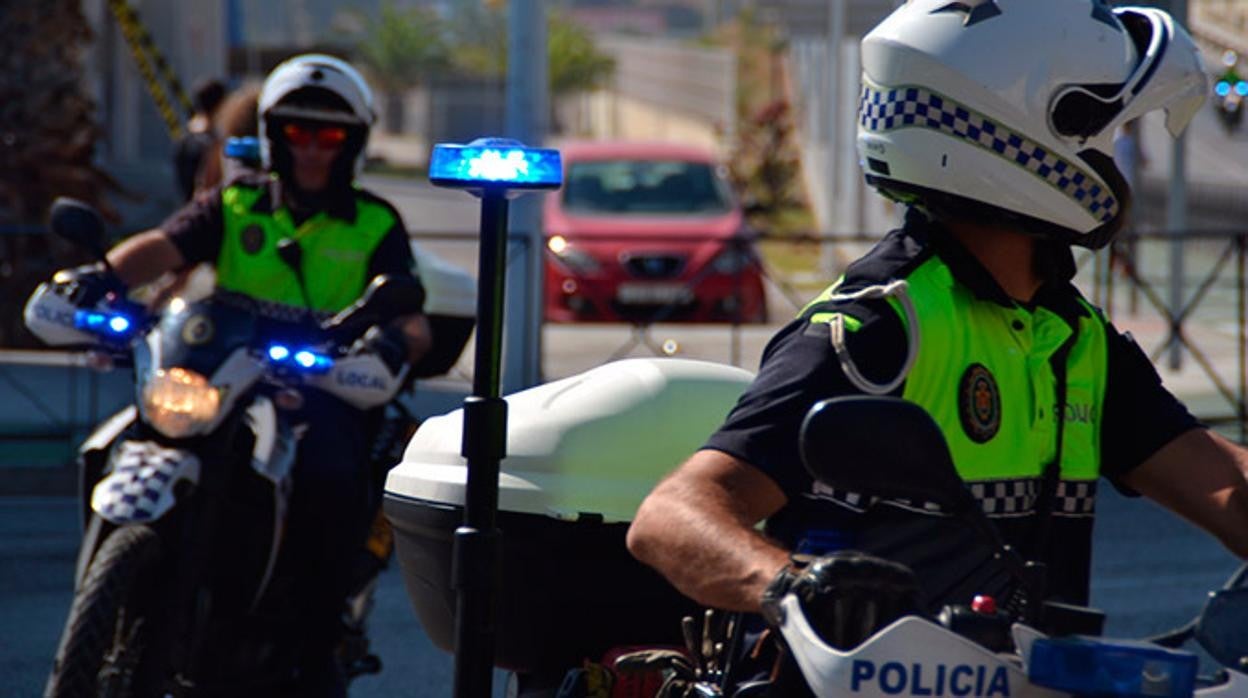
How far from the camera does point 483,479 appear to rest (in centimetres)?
325

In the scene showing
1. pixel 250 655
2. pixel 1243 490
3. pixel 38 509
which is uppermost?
pixel 1243 490

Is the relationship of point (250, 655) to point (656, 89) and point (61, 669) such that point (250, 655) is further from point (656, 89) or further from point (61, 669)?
point (656, 89)

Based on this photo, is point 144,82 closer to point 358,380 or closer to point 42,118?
point 42,118

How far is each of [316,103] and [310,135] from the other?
0.10m

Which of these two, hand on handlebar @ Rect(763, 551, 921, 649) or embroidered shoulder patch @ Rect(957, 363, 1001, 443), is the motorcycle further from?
embroidered shoulder patch @ Rect(957, 363, 1001, 443)

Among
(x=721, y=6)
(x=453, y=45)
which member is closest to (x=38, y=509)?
(x=453, y=45)

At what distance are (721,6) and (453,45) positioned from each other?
28.9m

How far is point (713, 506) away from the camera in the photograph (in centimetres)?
265

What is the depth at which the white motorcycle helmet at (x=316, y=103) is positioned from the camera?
20.5ft

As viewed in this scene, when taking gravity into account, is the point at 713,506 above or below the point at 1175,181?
above

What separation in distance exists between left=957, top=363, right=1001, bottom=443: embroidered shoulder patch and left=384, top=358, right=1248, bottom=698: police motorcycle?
0.51 ft

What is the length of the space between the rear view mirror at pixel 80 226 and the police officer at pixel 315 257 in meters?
0.44

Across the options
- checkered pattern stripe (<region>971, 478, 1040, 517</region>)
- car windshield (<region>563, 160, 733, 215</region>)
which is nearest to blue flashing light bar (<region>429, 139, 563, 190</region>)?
checkered pattern stripe (<region>971, 478, 1040, 517</region>)

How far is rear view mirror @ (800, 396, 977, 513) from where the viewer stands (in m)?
2.28
